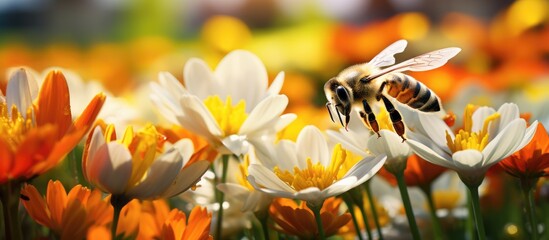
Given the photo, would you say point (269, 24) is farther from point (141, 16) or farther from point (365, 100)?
point (365, 100)

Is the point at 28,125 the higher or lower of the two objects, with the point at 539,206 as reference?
higher

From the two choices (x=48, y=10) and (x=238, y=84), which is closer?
(x=238, y=84)

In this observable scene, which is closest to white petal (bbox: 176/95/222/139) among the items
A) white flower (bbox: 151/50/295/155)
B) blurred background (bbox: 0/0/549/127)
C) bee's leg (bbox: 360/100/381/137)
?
white flower (bbox: 151/50/295/155)

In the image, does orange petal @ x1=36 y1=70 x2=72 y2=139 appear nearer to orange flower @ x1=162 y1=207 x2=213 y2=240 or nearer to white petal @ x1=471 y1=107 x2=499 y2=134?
orange flower @ x1=162 y1=207 x2=213 y2=240

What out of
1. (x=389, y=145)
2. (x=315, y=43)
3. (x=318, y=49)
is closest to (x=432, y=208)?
(x=389, y=145)

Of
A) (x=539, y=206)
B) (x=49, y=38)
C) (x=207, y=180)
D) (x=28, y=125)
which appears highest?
(x=28, y=125)

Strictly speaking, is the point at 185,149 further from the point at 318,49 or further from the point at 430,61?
the point at 318,49

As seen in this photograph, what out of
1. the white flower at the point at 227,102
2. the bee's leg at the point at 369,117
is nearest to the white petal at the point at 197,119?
the white flower at the point at 227,102

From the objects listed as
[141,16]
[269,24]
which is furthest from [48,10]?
[269,24]
